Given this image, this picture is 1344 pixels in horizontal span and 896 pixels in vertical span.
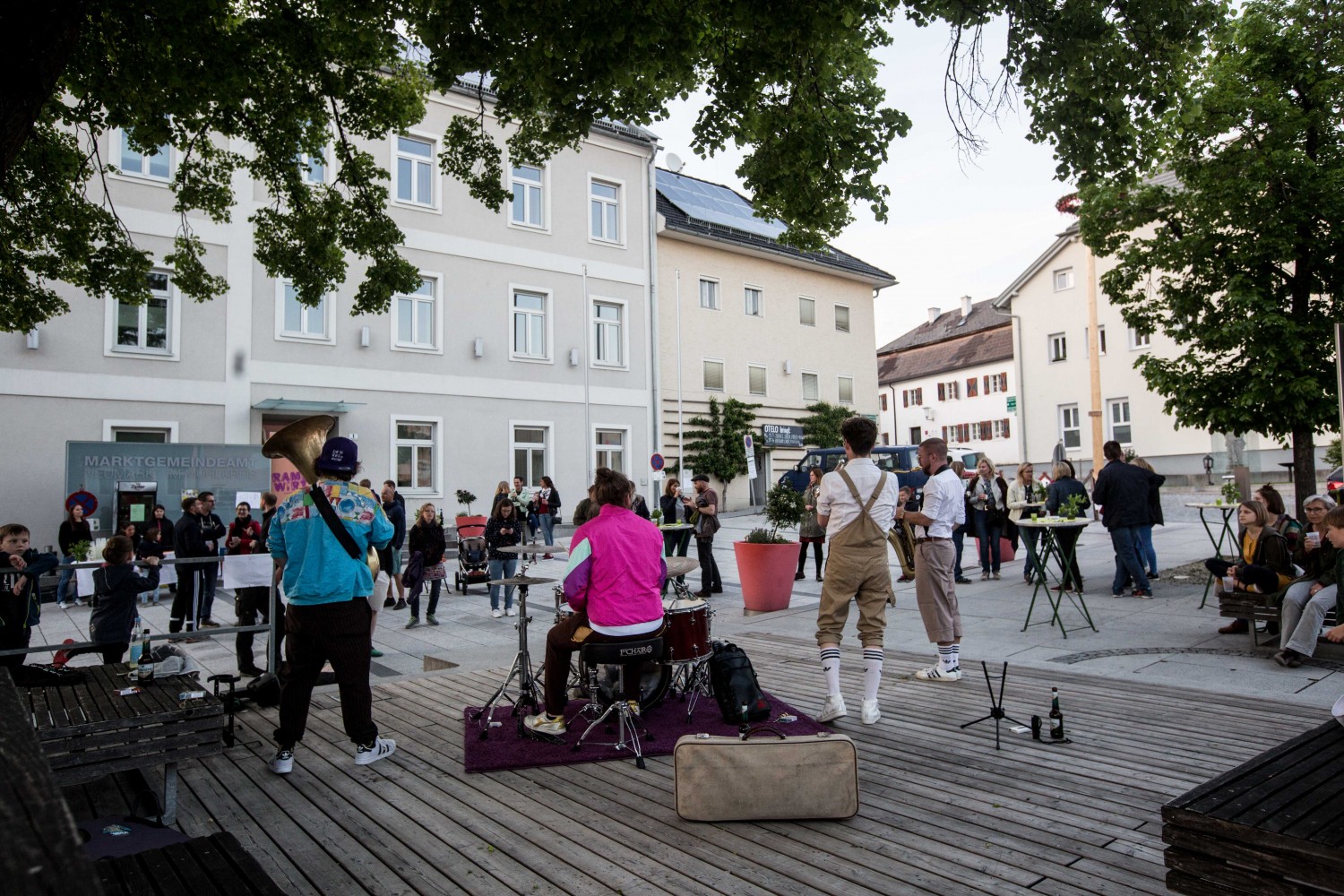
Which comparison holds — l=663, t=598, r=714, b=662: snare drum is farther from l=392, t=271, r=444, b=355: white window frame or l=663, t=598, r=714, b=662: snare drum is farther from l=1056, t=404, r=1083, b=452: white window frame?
l=1056, t=404, r=1083, b=452: white window frame

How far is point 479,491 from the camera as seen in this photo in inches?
915

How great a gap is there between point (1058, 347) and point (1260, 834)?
137 feet

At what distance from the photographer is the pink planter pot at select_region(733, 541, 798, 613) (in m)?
11.1

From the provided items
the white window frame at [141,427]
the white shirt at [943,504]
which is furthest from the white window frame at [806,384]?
the white shirt at [943,504]

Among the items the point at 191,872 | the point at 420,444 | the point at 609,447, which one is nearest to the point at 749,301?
the point at 609,447

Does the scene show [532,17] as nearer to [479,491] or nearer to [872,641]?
[872,641]

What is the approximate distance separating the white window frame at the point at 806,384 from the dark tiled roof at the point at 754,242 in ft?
14.4

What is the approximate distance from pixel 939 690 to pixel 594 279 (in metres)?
21.2

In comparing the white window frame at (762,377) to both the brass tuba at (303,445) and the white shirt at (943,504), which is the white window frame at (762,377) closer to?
the white shirt at (943,504)

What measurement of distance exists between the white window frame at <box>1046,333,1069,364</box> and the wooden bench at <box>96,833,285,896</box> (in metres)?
42.4

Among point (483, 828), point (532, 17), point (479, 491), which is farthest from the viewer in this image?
point (479, 491)

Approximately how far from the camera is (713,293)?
32.1 meters

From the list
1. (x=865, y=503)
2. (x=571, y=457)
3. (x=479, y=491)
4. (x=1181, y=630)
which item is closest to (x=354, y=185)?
(x=865, y=503)

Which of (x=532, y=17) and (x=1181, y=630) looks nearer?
(x=532, y=17)
